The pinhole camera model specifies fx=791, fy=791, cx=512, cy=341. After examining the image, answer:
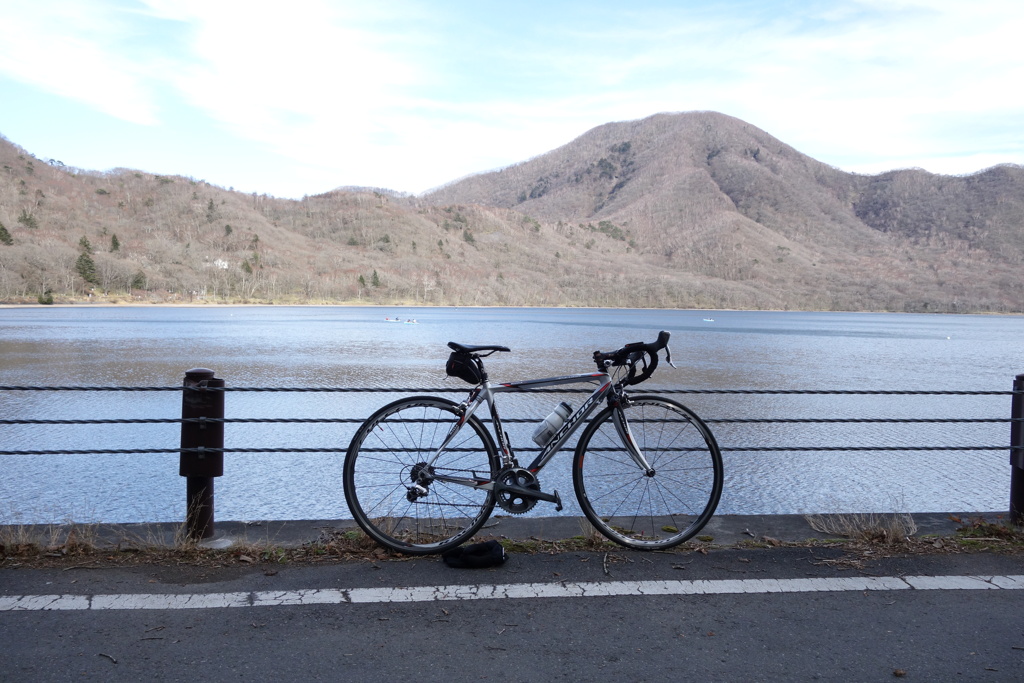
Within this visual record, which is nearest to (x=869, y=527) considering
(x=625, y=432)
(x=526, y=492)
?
(x=625, y=432)

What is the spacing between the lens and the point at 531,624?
3422 millimetres

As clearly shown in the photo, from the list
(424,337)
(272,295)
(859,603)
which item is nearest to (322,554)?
(859,603)

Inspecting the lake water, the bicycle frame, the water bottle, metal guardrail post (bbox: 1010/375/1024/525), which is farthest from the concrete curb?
the lake water

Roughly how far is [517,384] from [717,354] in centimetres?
3786

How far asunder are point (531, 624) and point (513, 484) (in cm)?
103

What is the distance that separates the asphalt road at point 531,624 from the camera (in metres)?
3.01

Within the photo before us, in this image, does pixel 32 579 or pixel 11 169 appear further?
pixel 11 169

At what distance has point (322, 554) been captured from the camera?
4297 mm

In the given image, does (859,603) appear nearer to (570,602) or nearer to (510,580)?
(570,602)

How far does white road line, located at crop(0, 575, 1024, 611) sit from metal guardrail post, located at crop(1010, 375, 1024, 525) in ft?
3.05

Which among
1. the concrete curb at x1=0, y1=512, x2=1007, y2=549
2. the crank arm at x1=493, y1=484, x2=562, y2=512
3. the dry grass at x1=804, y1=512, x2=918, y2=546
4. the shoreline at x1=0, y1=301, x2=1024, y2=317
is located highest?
the crank arm at x1=493, y1=484, x2=562, y2=512

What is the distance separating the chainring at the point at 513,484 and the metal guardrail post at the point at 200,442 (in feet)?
5.13

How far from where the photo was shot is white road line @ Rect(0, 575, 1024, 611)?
3.58 metres

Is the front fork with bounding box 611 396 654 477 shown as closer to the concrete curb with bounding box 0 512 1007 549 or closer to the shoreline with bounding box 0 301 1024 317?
the concrete curb with bounding box 0 512 1007 549
